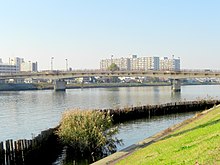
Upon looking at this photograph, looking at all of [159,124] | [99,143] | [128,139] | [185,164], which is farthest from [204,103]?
[185,164]

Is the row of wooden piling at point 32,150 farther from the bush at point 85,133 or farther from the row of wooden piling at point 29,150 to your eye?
the bush at point 85,133

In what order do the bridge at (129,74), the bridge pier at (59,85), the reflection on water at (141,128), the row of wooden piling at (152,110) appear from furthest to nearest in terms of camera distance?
1. the bridge pier at (59,85)
2. the bridge at (129,74)
3. the row of wooden piling at (152,110)
4. the reflection on water at (141,128)

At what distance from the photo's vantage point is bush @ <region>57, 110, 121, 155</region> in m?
32.0

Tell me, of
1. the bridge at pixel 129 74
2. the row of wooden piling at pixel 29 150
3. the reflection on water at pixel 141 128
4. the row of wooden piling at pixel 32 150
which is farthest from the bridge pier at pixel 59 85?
the row of wooden piling at pixel 29 150

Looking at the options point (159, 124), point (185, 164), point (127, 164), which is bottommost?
point (159, 124)

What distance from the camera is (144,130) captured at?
4897 cm

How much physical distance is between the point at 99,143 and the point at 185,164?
18.0m

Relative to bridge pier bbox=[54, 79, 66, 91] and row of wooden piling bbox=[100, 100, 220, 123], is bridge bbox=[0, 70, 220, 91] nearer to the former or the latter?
bridge pier bbox=[54, 79, 66, 91]

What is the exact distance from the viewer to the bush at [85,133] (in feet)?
105

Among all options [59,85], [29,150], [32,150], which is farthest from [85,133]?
[59,85]

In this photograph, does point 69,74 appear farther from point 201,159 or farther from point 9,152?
point 201,159

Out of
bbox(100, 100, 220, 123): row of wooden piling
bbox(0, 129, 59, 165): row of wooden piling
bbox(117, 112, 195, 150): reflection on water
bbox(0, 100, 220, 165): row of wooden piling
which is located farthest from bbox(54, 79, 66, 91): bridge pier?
bbox(0, 129, 59, 165): row of wooden piling

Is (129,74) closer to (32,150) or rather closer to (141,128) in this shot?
(141,128)

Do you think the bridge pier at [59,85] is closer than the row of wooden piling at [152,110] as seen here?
No
